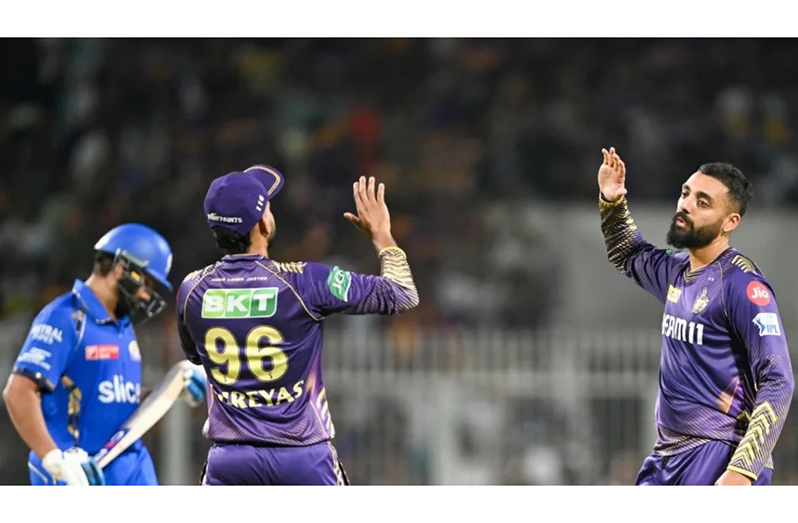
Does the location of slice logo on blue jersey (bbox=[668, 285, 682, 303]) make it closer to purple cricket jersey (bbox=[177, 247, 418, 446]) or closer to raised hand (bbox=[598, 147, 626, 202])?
raised hand (bbox=[598, 147, 626, 202])

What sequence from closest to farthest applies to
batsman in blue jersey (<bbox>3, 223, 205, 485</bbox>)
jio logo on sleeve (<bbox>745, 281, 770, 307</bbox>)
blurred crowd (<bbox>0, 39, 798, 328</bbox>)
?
jio logo on sleeve (<bbox>745, 281, 770, 307</bbox>)
batsman in blue jersey (<bbox>3, 223, 205, 485</bbox>)
blurred crowd (<bbox>0, 39, 798, 328</bbox>)

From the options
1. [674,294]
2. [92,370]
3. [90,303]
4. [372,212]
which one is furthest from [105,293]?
[674,294]

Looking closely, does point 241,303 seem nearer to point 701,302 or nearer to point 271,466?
point 271,466

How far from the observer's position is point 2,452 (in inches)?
418

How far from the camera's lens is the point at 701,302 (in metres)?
5.39

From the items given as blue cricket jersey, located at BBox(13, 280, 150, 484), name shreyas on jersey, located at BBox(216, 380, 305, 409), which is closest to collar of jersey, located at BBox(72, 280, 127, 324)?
blue cricket jersey, located at BBox(13, 280, 150, 484)

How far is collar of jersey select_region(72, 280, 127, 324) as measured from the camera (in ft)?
20.6

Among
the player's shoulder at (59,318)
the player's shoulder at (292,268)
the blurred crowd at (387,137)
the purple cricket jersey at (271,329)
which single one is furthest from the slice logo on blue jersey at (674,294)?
the blurred crowd at (387,137)

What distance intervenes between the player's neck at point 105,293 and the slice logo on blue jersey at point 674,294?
2.74m

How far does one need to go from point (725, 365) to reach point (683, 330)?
0.78ft

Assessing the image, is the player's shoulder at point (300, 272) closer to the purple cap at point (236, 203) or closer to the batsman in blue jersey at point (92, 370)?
the purple cap at point (236, 203)

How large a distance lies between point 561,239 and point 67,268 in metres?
5.39

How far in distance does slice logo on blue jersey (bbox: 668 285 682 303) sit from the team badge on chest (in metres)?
0.14
